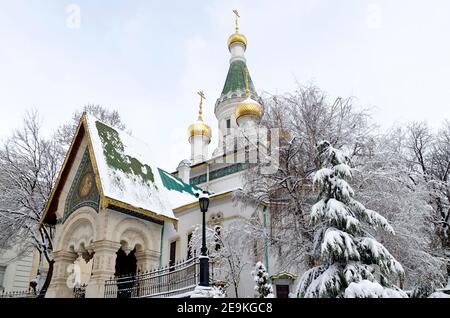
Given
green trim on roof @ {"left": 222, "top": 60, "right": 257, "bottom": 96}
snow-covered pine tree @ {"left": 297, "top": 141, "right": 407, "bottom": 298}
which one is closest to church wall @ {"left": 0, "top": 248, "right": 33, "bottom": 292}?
snow-covered pine tree @ {"left": 297, "top": 141, "right": 407, "bottom": 298}

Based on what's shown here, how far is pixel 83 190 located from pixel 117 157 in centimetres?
177

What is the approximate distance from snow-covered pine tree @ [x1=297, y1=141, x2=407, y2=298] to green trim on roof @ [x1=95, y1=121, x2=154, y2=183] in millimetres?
8303

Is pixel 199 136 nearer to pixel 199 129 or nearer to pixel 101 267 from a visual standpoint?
pixel 199 129

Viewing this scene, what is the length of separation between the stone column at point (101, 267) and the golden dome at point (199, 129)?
82.9 feet

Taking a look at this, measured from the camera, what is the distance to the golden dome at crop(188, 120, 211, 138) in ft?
124

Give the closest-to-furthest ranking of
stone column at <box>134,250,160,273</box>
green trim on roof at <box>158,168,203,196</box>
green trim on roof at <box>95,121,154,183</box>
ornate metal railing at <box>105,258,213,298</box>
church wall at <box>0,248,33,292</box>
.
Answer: ornate metal railing at <box>105,258,213,298</box> → stone column at <box>134,250,160,273</box> → green trim on roof at <box>95,121,154,183</box> → green trim on roof at <box>158,168,203,196</box> → church wall at <box>0,248,33,292</box>

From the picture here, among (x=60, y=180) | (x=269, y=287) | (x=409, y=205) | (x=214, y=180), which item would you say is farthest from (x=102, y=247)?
(x=214, y=180)

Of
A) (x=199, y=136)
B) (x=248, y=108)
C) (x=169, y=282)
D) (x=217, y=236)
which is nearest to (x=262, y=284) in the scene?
(x=169, y=282)

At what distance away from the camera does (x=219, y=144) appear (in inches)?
1384

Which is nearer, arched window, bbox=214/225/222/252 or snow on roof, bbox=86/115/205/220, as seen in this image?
snow on roof, bbox=86/115/205/220

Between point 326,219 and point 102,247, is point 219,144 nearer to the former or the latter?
point 102,247

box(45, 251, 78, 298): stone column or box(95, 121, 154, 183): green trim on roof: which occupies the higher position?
box(95, 121, 154, 183): green trim on roof

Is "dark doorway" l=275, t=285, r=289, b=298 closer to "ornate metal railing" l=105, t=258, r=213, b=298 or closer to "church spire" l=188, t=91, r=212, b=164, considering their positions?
"ornate metal railing" l=105, t=258, r=213, b=298
